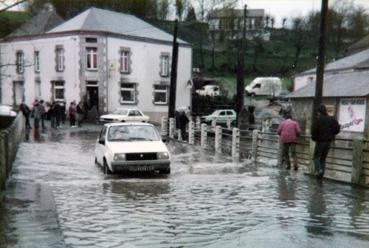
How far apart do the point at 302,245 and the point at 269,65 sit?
275 feet

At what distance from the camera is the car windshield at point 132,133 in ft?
50.2

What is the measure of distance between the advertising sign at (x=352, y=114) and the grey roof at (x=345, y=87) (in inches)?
18.9

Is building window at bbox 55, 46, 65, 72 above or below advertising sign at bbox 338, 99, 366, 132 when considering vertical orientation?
above

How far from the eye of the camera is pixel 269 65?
88938mm

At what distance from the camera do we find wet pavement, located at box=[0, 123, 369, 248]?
7.44 meters

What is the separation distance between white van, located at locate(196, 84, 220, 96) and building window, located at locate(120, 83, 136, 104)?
563 inches

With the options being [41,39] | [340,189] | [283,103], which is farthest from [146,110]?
[340,189]

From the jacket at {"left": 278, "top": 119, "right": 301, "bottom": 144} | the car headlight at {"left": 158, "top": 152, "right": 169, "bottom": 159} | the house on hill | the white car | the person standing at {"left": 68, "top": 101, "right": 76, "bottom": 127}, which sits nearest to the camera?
the white car

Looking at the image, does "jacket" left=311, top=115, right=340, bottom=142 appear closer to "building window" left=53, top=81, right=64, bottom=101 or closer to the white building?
the white building

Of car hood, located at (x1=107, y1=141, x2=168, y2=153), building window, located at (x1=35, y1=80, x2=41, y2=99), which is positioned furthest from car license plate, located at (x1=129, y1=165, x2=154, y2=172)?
building window, located at (x1=35, y1=80, x2=41, y2=99)

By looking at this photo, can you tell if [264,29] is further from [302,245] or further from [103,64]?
[302,245]

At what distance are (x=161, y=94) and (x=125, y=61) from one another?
508 cm

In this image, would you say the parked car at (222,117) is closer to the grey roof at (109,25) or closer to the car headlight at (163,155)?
the grey roof at (109,25)

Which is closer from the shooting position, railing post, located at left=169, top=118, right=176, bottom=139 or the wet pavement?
the wet pavement
